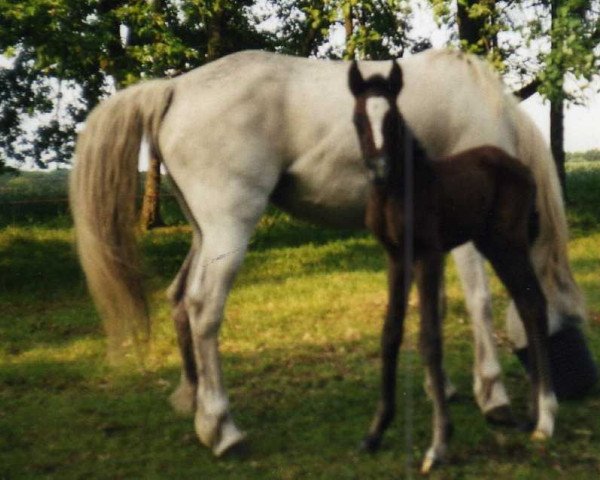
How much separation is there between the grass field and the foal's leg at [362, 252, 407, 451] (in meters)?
0.09

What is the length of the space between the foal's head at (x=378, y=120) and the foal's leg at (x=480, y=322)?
4.81 feet

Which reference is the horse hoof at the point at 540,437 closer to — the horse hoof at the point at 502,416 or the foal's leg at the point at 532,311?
the foal's leg at the point at 532,311

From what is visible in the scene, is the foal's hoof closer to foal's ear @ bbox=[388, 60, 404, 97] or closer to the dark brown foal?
the dark brown foal

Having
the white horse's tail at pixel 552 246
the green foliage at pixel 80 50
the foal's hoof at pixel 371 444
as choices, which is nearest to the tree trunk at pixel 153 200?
the green foliage at pixel 80 50

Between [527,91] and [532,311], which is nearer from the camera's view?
[532,311]

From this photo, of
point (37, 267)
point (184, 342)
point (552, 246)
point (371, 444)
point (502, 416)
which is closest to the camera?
point (371, 444)

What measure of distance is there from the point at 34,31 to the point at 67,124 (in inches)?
264

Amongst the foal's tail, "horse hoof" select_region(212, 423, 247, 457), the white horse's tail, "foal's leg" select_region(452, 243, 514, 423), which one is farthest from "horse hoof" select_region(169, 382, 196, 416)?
the white horse's tail

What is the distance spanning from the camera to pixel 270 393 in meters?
6.46

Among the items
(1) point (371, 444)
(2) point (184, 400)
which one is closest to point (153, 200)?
(2) point (184, 400)

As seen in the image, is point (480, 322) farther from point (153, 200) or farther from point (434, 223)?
point (153, 200)

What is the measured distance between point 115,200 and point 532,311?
238 cm

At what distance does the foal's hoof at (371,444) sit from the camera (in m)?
4.84

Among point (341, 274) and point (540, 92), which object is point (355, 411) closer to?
point (341, 274)
